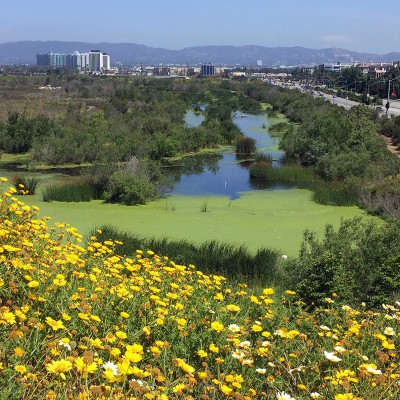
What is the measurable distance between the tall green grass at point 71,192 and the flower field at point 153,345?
1234cm

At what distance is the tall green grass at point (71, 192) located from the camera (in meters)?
17.2

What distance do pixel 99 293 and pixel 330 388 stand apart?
1815mm

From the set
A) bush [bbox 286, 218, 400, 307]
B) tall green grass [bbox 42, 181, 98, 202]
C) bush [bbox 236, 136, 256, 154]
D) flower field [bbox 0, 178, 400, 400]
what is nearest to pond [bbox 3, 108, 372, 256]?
tall green grass [bbox 42, 181, 98, 202]

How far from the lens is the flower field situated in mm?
2990

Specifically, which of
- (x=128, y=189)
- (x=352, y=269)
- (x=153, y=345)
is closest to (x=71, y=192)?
(x=128, y=189)

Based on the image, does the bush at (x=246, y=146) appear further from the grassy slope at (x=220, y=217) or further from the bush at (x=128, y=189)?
the bush at (x=128, y=189)

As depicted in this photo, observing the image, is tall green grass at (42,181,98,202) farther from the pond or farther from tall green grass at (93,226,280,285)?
tall green grass at (93,226,280,285)

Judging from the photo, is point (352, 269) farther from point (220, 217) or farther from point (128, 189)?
point (128, 189)

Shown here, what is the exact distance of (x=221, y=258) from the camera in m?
10.3

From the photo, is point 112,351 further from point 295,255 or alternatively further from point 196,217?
point 196,217

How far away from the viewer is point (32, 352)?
3.07 metres

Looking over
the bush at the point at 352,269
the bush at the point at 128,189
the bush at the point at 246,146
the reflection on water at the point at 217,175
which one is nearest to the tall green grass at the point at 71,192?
the bush at the point at 128,189

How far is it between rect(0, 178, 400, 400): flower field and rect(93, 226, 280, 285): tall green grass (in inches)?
186

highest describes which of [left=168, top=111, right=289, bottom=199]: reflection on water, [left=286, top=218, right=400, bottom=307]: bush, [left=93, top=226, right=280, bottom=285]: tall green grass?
[left=286, top=218, right=400, bottom=307]: bush
